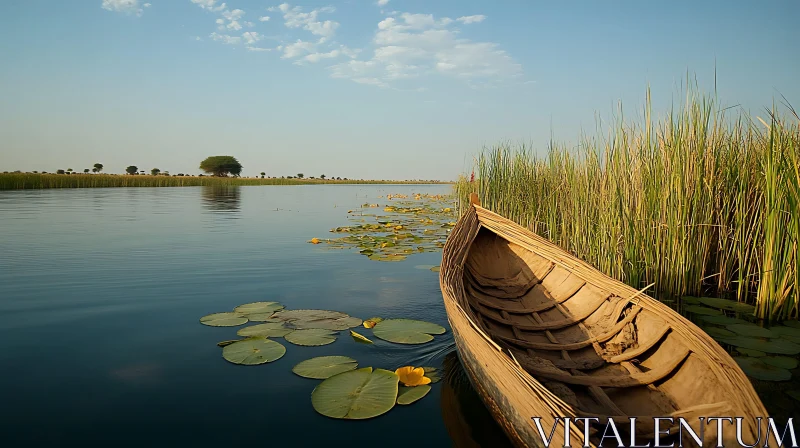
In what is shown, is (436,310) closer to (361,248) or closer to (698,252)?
(698,252)

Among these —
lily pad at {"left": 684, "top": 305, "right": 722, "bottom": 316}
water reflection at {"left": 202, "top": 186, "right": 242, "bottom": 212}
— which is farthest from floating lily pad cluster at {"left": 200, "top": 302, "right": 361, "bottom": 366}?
water reflection at {"left": 202, "top": 186, "right": 242, "bottom": 212}

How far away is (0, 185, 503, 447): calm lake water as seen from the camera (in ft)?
5.83

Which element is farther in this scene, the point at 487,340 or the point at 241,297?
the point at 241,297

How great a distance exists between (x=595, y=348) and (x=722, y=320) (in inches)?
47.0

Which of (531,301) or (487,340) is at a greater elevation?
(487,340)

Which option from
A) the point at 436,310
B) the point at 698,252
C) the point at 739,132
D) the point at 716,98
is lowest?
the point at 436,310

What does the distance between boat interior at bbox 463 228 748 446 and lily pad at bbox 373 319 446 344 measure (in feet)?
1.19

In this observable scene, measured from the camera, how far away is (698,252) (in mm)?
3240

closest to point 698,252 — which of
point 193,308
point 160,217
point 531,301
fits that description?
point 531,301

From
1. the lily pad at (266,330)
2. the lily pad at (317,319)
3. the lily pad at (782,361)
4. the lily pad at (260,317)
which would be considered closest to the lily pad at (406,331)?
the lily pad at (317,319)

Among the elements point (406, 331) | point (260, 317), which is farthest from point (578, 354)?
point (260, 317)

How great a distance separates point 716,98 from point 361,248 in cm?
456

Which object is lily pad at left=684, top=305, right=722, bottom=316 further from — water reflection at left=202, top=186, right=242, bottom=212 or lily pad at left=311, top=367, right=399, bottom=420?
water reflection at left=202, top=186, right=242, bottom=212

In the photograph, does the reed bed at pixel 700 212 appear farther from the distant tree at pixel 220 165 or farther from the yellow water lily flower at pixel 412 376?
the distant tree at pixel 220 165
